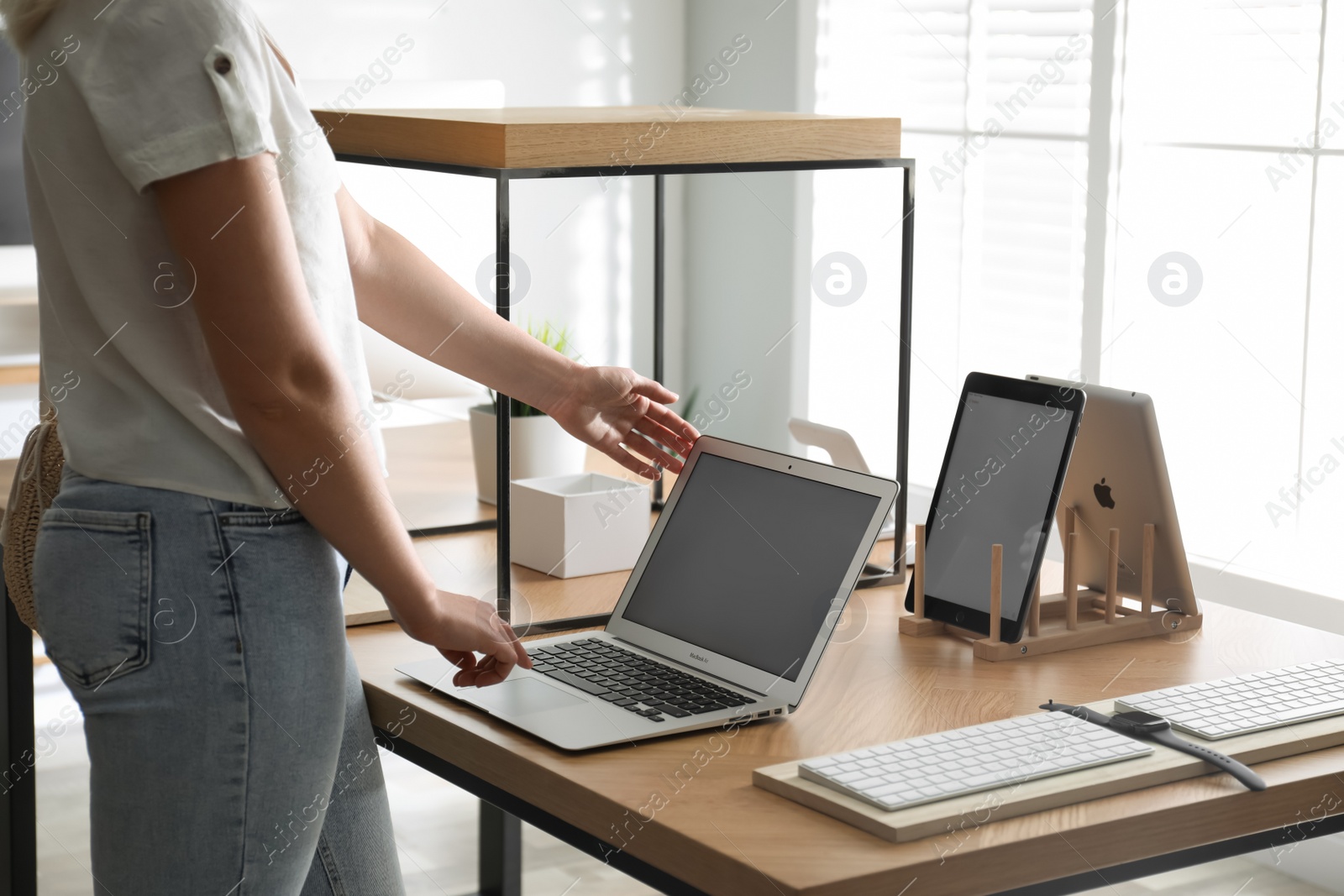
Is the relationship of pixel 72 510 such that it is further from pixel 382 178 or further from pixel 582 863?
pixel 582 863

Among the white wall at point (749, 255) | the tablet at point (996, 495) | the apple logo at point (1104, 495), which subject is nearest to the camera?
the tablet at point (996, 495)

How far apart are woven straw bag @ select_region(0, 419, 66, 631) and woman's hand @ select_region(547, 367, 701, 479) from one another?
1.69 feet

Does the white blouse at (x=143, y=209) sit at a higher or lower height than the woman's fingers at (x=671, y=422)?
higher

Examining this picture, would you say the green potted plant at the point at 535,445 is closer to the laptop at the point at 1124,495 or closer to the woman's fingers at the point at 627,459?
the woman's fingers at the point at 627,459

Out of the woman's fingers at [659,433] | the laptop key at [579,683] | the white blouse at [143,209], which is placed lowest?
the laptop key at [579,683]

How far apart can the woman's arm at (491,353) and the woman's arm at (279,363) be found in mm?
363

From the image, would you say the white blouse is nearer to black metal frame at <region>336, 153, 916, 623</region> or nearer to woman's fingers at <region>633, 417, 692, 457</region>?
black metal frame at <region>336, 153, 916, 623</region>

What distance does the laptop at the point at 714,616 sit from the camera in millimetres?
1219

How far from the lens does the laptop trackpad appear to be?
122cm

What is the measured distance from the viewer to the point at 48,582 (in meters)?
1.02

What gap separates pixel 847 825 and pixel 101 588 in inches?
21.3

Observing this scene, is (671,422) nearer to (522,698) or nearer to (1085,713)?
(522,698)

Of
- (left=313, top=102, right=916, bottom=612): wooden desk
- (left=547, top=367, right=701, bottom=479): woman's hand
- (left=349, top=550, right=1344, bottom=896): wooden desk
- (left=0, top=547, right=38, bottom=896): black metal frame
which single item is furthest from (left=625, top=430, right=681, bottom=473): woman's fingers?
(left=0, top=547, right=38, bottom=896): black metal frame

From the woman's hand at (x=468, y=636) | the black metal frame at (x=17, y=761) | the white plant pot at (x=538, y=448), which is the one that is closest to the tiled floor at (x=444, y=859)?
the black metal frame at (x=17, y=761)
